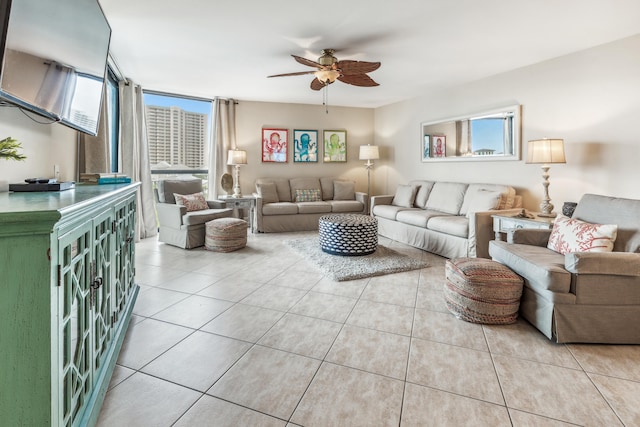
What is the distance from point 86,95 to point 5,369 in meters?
1.95

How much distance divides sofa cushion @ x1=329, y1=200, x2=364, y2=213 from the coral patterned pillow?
12.0 feet

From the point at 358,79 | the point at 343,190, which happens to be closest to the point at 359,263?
the point at 358,79

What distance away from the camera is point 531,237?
116 inches

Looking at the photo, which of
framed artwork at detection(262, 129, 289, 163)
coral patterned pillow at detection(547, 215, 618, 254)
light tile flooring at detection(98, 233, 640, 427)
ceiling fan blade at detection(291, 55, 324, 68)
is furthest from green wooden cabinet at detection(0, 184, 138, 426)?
framed artwork at detection(262, 129, 289, 163)

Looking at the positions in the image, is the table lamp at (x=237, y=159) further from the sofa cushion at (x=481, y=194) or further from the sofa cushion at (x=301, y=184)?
the sofa cushion at (x=481, y=194)

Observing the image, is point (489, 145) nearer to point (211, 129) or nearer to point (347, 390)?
point (347, 390)

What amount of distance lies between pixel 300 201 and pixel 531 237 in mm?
4122

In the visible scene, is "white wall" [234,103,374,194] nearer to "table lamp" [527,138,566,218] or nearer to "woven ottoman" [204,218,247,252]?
"woven ottoman" [204,218,247,252]

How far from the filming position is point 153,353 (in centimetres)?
201

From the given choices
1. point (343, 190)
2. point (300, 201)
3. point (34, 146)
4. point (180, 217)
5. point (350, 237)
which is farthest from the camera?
point (343, 190)

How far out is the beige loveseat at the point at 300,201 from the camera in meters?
5.86

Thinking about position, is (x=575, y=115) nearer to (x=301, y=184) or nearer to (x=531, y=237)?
(x=531, y=237)

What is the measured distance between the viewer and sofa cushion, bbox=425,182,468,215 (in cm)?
483

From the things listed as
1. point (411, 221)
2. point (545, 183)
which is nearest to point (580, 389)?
point (545, 183)
